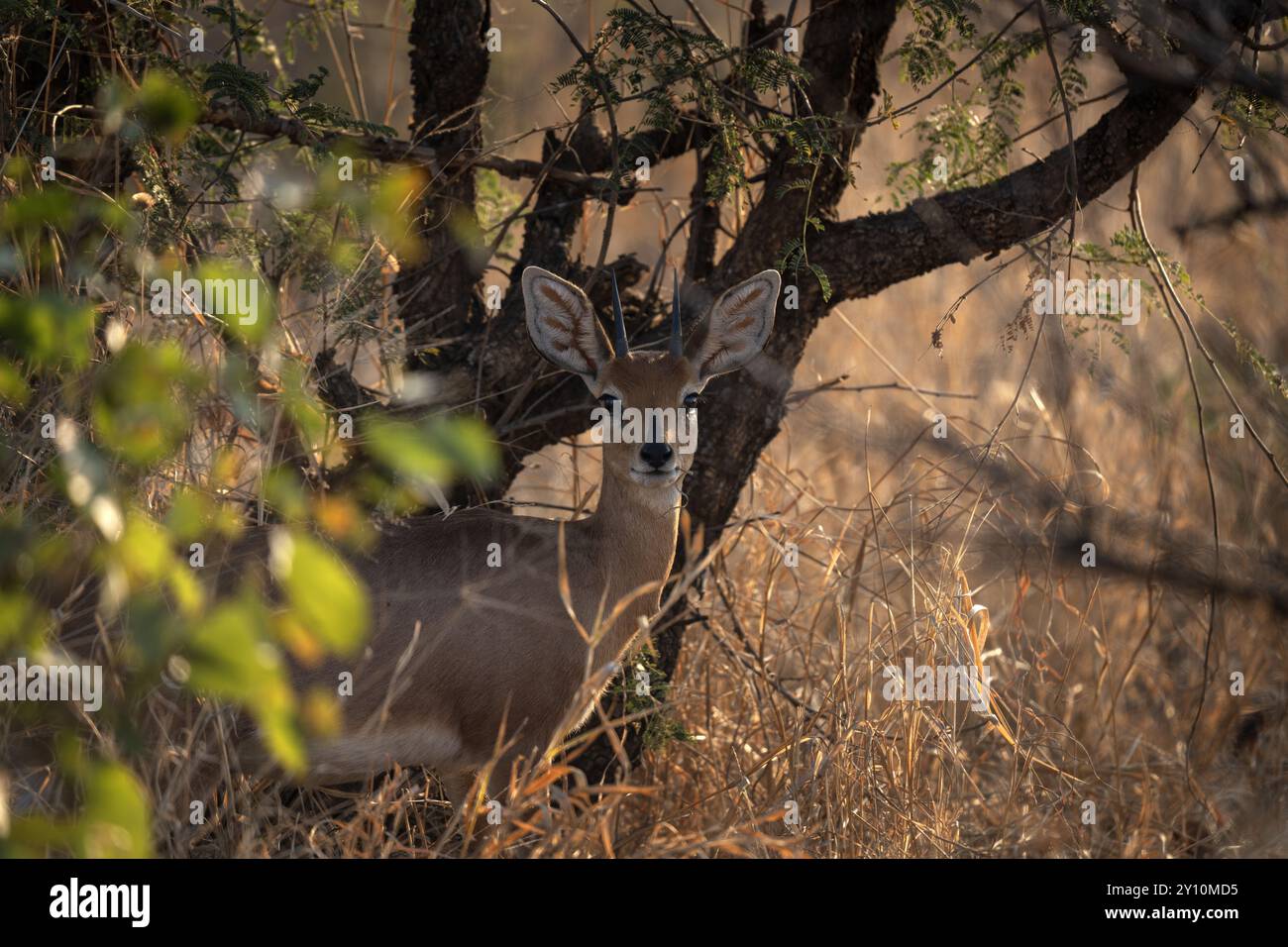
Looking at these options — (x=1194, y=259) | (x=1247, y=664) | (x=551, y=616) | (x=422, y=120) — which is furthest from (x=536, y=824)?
(x=1194, y=259)

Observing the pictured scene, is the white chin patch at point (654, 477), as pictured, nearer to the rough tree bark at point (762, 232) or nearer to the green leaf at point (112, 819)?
the rough tree bark at point (762, 232)

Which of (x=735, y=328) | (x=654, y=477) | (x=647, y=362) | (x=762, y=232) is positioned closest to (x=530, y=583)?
(x=654, y=477)

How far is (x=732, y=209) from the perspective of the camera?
7.73 meters

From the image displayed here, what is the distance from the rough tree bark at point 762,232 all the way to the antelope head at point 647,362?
508 mm

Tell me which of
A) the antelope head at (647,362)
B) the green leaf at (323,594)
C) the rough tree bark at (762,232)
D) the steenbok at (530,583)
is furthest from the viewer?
the rough tree bark at (762,232)

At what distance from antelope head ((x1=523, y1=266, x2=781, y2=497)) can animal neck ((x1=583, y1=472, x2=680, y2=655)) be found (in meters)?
0.06

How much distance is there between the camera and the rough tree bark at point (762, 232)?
6660mm

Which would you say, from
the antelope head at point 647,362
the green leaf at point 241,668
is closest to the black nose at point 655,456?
the antelope head at point 647,362

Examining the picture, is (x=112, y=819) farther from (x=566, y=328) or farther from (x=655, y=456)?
(x=566, y=328)

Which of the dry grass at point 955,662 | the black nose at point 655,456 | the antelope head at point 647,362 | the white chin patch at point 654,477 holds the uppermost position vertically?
the antelope head at point 647,362

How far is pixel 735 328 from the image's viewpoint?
6.17m

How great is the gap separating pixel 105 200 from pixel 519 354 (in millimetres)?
2240

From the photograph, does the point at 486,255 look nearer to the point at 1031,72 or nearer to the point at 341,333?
the point at 341,333

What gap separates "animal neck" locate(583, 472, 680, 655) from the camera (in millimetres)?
5949
